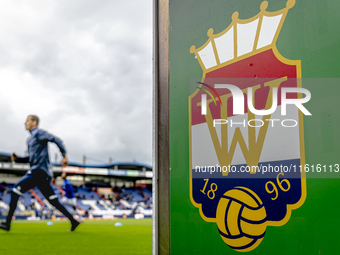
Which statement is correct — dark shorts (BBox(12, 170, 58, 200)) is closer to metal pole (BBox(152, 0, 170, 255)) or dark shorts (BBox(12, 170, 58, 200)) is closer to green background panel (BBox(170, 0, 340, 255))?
metal pole (BBox(152, 0, 170, 255))

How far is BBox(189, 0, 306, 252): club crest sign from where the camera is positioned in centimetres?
144

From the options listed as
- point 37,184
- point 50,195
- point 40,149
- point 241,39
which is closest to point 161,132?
point 241,39

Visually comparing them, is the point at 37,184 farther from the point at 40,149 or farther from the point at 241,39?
the point at 241,39

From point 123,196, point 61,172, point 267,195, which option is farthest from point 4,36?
point 267,195

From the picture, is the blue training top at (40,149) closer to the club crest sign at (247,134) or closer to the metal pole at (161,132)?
the metal pole at (161,132)

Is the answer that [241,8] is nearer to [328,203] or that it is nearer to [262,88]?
[262,88]

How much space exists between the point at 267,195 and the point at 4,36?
952cm

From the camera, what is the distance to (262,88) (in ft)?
5.11

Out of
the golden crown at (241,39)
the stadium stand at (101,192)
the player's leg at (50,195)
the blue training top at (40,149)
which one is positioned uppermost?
the golden crown at (241,39)

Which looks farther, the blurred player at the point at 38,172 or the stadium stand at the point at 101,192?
the stadium stand at the point at 101,192

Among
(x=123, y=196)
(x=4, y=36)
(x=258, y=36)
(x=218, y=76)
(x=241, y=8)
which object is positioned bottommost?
(x=123, y=196)

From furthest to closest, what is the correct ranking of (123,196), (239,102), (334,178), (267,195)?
(123,196), (239,102), (267,195), (334,178)

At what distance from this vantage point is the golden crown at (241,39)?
4.99 feet

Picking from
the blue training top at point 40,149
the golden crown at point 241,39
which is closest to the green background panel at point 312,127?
the golden crown at point 241,39
